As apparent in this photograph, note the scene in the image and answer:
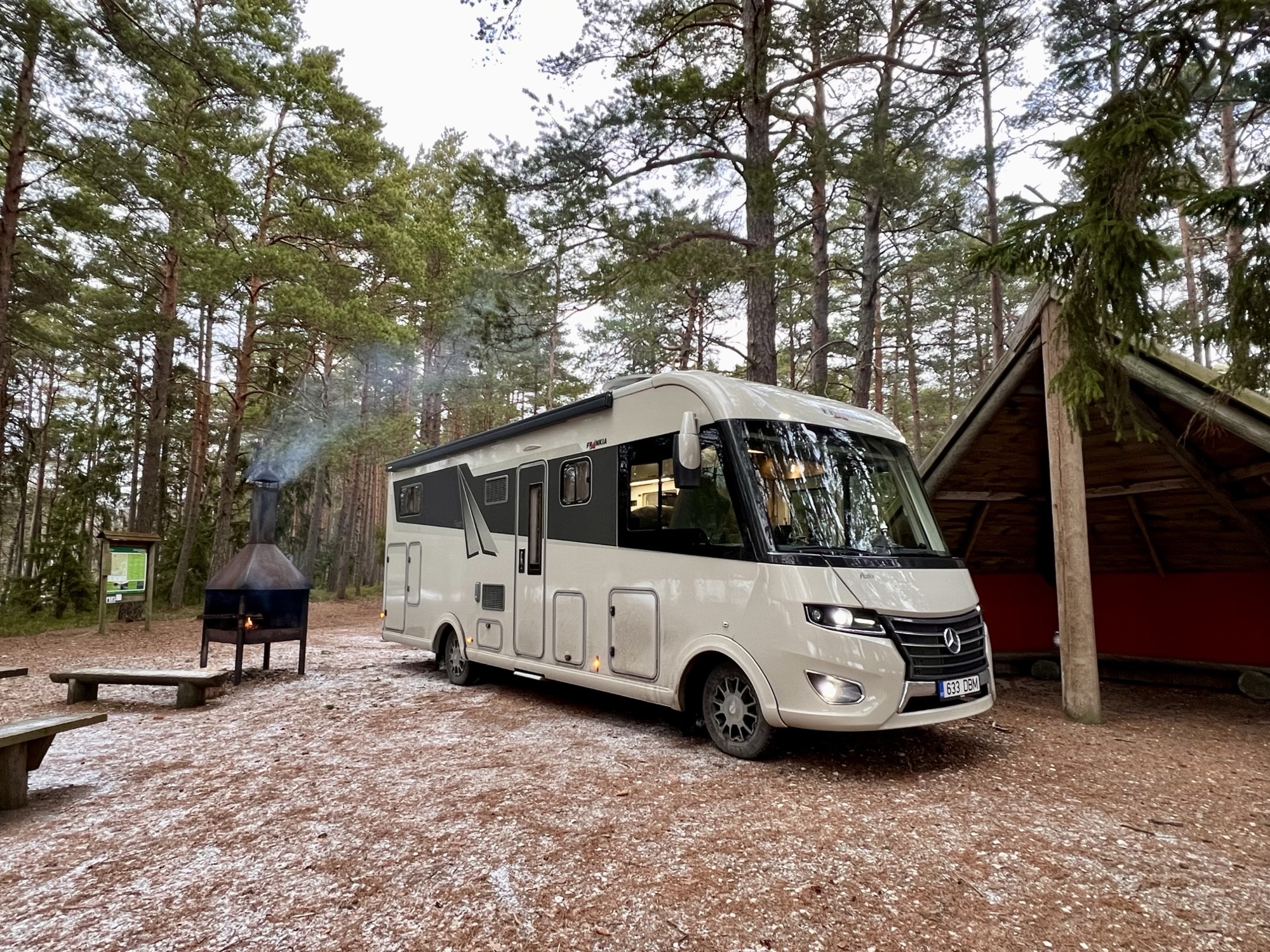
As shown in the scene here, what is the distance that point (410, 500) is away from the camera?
894 cm

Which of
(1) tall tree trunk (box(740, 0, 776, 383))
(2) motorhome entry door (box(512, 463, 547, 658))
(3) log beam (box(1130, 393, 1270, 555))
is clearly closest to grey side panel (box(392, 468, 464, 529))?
(2) motorhome entry door (box(512, 463, 547, 658))

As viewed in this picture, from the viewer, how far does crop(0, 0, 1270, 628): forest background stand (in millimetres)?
4895

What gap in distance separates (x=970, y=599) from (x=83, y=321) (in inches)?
828

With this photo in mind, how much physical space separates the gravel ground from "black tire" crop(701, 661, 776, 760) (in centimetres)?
14

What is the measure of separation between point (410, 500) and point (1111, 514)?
8481mm

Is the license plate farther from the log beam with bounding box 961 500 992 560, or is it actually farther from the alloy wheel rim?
the log beam with bounding box 961 500 992 560

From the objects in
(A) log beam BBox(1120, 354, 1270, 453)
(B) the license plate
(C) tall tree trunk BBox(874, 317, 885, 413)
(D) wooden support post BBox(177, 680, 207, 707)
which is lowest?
(D) wooden support post BBox(177, 680, 207, 707)

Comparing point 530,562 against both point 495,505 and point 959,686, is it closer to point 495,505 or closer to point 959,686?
point 495,505

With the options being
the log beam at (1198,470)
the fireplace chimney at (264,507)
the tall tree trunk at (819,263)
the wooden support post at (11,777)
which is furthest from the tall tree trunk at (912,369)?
the wooden support post at (11,777)

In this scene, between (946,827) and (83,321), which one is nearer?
(946,827)

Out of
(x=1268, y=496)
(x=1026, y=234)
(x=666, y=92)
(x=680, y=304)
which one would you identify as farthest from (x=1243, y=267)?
(x=680, y=304)

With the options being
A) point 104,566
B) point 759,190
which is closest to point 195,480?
point 104,566

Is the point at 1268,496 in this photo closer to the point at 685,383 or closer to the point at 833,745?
the point at 833,745

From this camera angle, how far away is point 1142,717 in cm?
609
